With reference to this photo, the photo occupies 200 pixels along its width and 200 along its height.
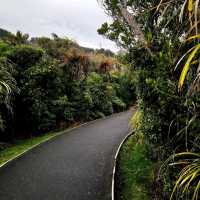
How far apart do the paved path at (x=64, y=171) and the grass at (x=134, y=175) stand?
12.5 inches

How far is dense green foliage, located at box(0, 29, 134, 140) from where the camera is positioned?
502 inches

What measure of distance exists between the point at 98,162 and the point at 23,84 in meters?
6.86

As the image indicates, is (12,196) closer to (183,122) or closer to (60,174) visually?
(60,174)

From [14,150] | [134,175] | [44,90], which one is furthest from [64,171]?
[44,90]

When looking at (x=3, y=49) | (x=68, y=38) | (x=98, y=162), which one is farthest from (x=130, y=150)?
(x=68, y=38)

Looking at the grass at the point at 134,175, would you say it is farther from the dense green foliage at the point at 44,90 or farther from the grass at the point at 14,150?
the grass at the point at 14,150

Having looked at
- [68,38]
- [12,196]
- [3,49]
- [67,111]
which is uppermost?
[68,38]

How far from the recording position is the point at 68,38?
22000 mm

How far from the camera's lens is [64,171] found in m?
7.72

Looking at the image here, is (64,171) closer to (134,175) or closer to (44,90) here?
(134,175)

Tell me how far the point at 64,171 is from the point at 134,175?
196cm

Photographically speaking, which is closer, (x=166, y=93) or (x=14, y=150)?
(x=166, y=93)

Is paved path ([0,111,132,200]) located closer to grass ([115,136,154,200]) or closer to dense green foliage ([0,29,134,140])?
grass ([115,136,154,200])

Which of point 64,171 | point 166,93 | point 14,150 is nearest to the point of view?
point 166,93
